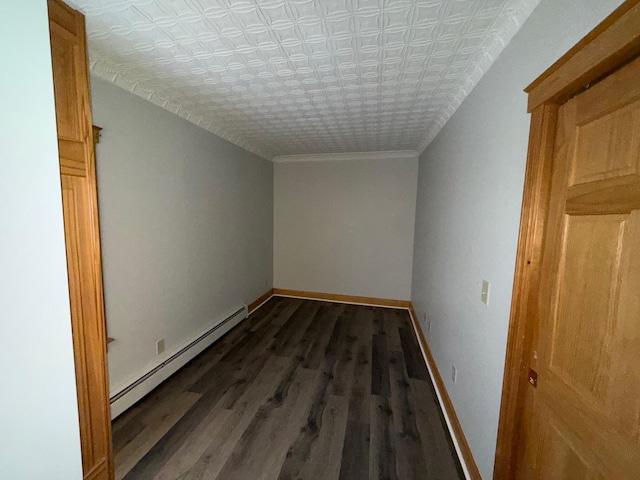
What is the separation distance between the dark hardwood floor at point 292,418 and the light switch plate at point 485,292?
1.04 m

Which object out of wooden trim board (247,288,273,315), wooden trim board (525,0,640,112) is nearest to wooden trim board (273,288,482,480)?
wooden trim board (247,288,273,315)

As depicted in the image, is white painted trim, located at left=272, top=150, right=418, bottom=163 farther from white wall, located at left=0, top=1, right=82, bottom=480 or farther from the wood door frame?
white wall, located at left=0, top=1, right=82, bottom=480

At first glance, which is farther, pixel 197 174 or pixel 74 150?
pixel 197 174

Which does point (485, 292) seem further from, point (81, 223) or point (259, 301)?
point (259, 301)

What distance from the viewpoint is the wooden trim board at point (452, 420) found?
1376 mm

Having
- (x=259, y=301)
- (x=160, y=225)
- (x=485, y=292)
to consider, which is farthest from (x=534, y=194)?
Result: (x=259, y=301)

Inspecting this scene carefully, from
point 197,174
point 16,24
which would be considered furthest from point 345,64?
point 197,174

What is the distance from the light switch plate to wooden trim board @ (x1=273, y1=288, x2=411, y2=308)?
2.72 meters

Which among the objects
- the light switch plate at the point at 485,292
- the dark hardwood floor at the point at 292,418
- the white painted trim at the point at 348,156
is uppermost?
the white painted trim at the point at 348,156

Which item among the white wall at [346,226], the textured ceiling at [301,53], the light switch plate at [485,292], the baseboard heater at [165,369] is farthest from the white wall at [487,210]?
the baseboard heater at [165,369]

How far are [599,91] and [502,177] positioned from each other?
0.49 metres

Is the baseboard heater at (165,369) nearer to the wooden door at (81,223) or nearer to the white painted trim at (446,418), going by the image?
the wooden door at (81,223)

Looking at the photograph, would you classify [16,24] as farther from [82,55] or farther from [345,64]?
[345,64]

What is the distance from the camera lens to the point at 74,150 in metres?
1.04
